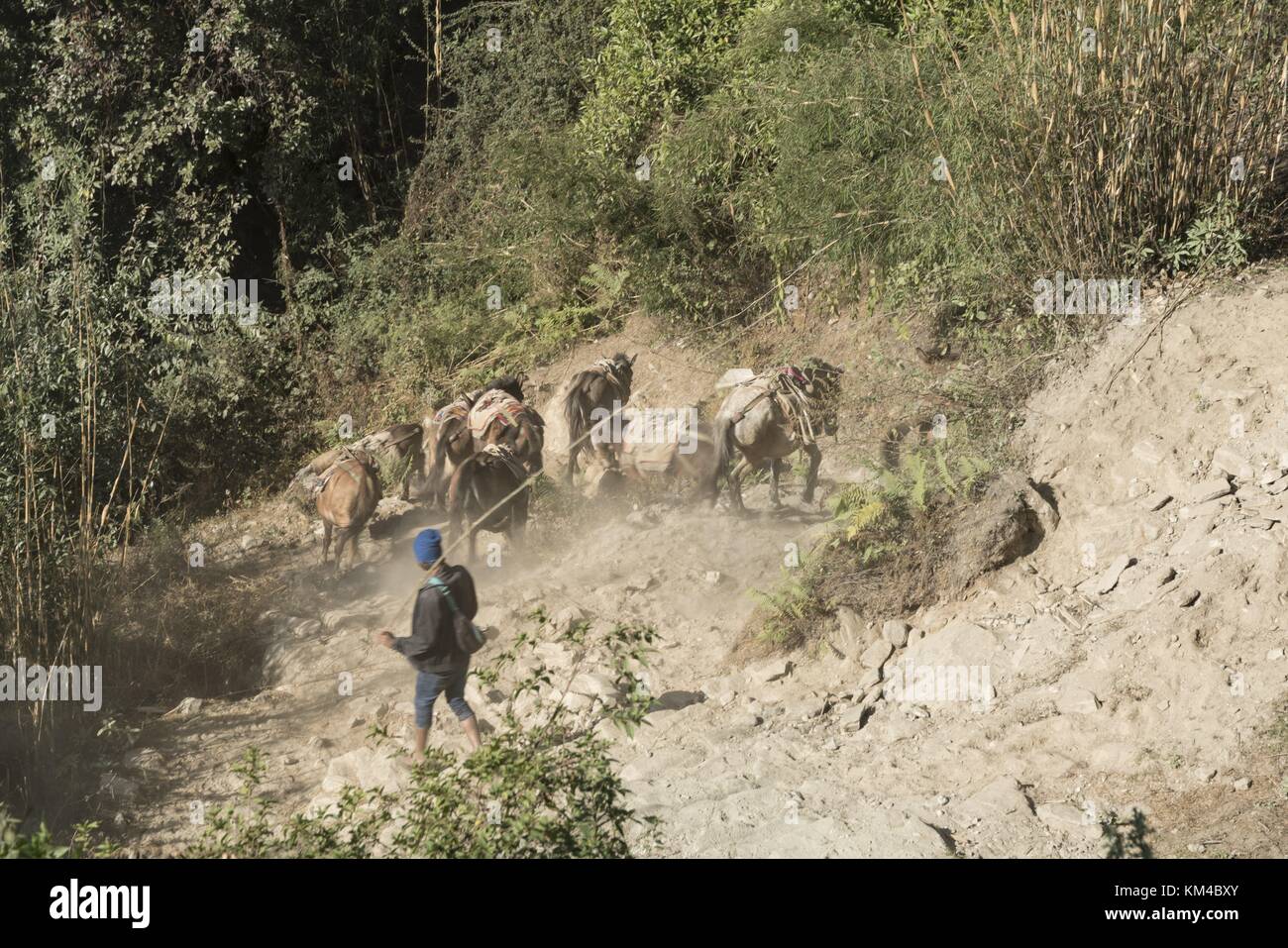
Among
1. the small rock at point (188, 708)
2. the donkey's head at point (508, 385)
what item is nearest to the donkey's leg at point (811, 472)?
the donkey's head at point (508, 385)

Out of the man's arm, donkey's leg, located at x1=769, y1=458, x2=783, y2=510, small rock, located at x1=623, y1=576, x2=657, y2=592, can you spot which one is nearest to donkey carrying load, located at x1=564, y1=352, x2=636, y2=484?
donkey's leg, located at x1=769, y1=458, x2=783, y2=510

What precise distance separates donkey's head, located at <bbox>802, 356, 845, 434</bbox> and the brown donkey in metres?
3.55

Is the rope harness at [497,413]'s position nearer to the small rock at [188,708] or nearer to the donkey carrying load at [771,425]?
the donkey carrying load at [771,425]

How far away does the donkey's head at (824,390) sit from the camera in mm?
9867

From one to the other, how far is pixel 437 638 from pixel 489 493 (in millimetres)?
2852

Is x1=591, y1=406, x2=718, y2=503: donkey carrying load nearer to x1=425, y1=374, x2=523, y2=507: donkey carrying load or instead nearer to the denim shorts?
x1=425, y1=374, x2=523, y2=507: donkey carrying load

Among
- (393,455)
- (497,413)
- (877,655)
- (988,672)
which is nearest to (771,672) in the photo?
(877,655)

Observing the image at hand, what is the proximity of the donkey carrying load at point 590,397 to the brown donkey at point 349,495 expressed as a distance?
1.60m

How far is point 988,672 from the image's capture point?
7332 mm

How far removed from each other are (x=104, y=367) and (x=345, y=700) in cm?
437

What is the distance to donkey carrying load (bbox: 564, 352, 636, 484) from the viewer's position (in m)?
10.8

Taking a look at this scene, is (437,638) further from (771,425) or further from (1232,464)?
(1232,464)

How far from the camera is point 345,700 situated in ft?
28.9

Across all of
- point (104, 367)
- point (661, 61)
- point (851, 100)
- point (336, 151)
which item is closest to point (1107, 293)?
point (851, 100)
